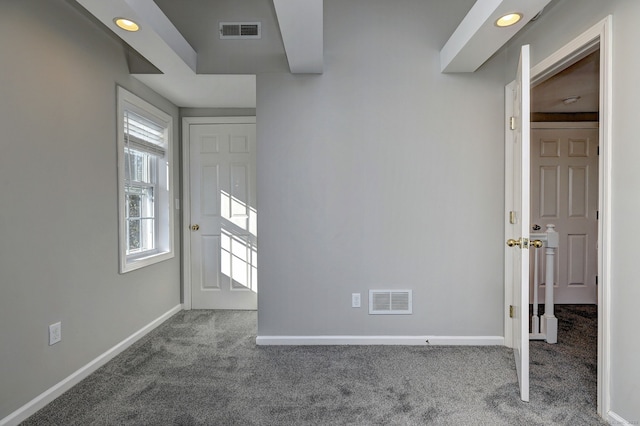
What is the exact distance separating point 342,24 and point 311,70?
1.57 feet

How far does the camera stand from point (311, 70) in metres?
2.76

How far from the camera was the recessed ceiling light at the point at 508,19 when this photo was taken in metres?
1.96

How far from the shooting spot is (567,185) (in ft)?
13.5

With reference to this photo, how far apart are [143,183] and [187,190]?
59 cm

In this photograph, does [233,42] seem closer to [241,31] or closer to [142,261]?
[241,31]

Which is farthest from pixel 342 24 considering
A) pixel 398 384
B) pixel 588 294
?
pixel 588 294

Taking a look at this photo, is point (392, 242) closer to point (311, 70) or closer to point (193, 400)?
point (311, 70)

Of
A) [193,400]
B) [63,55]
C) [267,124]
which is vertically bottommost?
[193,400]

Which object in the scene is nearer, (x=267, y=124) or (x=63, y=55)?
(x=63, y=55)

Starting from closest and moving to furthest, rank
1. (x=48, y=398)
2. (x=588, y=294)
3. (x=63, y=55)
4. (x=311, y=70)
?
(x=48, y=398) < (x=63, y=55) < (x=311, y=70) < (x=588, y=294)

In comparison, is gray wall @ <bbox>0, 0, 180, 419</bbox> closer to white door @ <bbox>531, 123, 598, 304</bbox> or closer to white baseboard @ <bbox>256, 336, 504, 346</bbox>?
white baseboard @ <bbox>256, 336, 504, 346</bbox>

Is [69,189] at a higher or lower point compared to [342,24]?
lower

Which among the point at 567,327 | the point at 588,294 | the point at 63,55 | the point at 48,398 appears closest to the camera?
the point at 48,398

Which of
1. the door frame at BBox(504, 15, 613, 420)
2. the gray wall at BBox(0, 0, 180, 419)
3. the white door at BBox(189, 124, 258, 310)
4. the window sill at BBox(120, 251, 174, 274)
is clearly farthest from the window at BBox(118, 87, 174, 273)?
the door frame at BBox(504, 15, 613, 420)
